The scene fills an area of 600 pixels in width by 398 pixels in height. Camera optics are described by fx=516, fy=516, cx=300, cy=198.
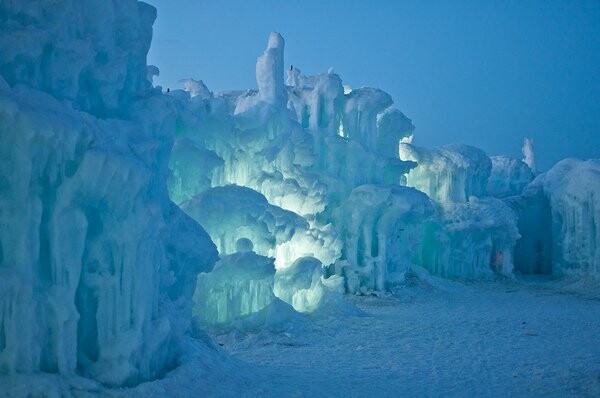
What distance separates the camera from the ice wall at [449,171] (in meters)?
31.9

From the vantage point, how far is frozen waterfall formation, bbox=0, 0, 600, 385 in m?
7.39

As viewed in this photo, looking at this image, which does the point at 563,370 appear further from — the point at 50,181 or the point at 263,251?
the point at 50,181

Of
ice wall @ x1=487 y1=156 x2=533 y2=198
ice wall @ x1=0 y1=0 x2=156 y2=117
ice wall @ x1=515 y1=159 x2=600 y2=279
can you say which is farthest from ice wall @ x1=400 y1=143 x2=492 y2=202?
ice wall @ x1=0 y1=0 x2=156 y2=117

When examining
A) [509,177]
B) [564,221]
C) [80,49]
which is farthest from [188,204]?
[509,177]

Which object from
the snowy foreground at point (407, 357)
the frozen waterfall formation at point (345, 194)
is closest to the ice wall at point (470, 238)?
the frozen waterfall formation at point (345, 194)

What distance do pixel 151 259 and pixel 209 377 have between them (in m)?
2.48

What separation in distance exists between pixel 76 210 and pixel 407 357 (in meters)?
8.88

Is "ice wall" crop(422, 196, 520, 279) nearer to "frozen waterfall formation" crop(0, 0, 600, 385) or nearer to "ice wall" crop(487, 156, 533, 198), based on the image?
"frozen waterfall formation" crop(0, 0, 600, 385)

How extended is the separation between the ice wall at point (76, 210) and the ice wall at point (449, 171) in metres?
24.6

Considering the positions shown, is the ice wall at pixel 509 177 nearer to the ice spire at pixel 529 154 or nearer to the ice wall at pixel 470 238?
the ice wall at pixel 470 238

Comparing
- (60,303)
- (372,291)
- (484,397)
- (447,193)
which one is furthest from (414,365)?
(447,193)

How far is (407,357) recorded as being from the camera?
13016mm

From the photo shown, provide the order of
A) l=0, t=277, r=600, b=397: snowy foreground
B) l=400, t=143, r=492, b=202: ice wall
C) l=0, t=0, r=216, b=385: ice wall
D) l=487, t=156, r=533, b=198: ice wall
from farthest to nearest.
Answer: l=487, t=156, r=533, b=198: ice wall
l=400, t=143, r=492, b=202: ice wall
l=0, t=277, r=600, b=397: snowy foreground
l=0, t=0, r=216, b=385: ice wall

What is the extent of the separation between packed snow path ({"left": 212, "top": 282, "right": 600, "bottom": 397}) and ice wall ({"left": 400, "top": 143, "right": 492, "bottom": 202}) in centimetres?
1115
